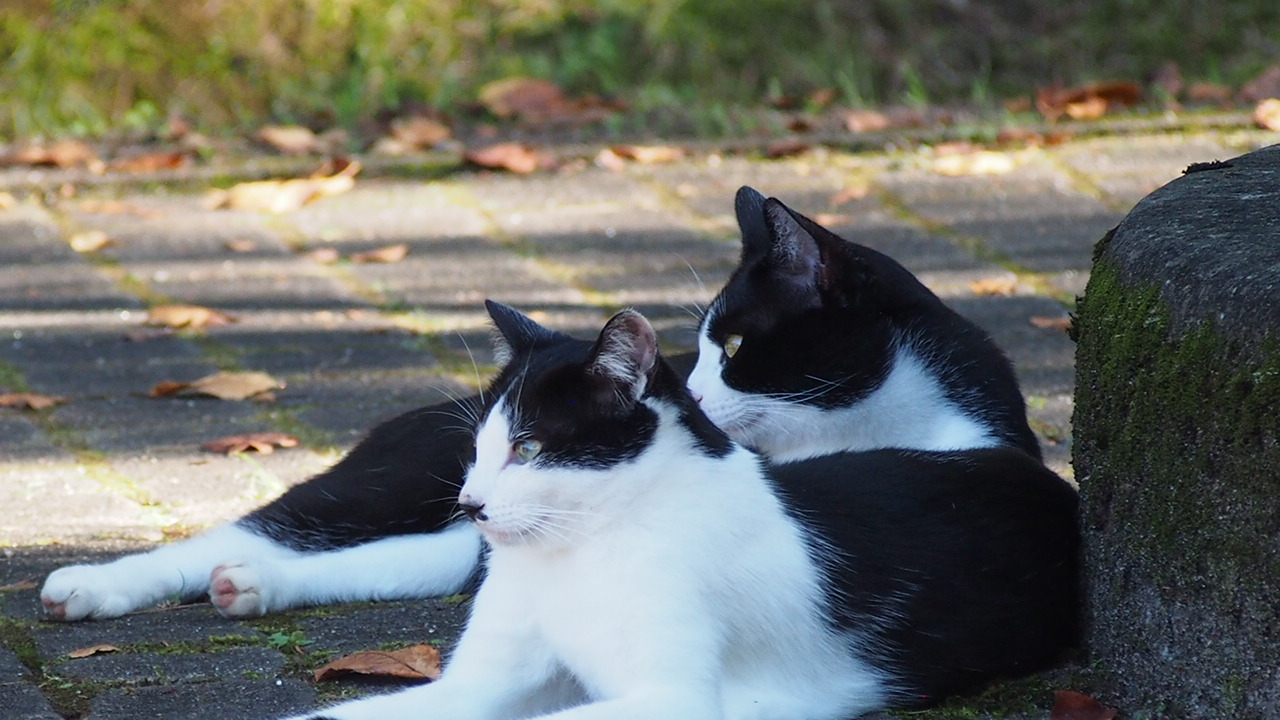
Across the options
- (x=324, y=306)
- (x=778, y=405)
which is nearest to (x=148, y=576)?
(x=778, y=405)

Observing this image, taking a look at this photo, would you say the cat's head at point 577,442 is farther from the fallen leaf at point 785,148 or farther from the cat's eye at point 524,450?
the fallen leaf at point 785,148

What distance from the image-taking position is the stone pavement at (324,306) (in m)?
2.95

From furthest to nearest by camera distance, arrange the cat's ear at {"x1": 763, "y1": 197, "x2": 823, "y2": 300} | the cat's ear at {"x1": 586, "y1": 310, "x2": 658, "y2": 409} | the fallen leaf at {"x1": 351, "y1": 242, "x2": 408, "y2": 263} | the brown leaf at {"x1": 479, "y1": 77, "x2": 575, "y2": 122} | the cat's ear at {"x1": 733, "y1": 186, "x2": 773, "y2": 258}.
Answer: the brown leaf at {"x1": 479, "y1": 77, "x2": 575, "y2": 122}, the fallen leaf at {"x1": 351, "y1": 242, "x2": 408, "y2": 263}, the cat's ear at {"x1": 733, "y1": 186, "x2": 773, "y2": 258}, the cat's ear at {"x1": 763, "y1": 197, "x2": 823, "y2": 300}, the cat's ear at {"x1": 586, "y1": 310, "x2": 658, "y2": 409}

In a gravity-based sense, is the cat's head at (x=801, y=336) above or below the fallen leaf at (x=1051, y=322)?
above

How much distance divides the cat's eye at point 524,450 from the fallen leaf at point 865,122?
4.45m

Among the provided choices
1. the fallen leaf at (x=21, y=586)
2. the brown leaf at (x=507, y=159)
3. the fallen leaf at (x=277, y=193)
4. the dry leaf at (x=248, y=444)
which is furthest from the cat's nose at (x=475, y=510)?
the brown leaf at (x=507, y=159)

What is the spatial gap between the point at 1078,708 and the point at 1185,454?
47 cm

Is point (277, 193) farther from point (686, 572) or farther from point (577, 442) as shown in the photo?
point (686, 572)

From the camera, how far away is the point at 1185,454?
2.30 metres

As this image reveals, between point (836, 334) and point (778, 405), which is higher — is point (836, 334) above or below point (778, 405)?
above

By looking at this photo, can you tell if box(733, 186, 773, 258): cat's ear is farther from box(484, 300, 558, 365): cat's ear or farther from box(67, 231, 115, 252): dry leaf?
box(67, 231, 115, 252): dry leaf

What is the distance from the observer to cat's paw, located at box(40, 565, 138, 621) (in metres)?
2.99

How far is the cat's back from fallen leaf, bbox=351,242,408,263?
3169mm

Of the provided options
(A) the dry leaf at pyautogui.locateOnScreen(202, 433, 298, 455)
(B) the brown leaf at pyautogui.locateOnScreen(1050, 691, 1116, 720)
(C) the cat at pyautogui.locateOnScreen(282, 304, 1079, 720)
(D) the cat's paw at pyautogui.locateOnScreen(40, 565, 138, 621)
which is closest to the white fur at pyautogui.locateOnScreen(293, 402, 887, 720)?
(C) the cat at pyautogui.locateOnScreen(282, 304, 1079, 720)
